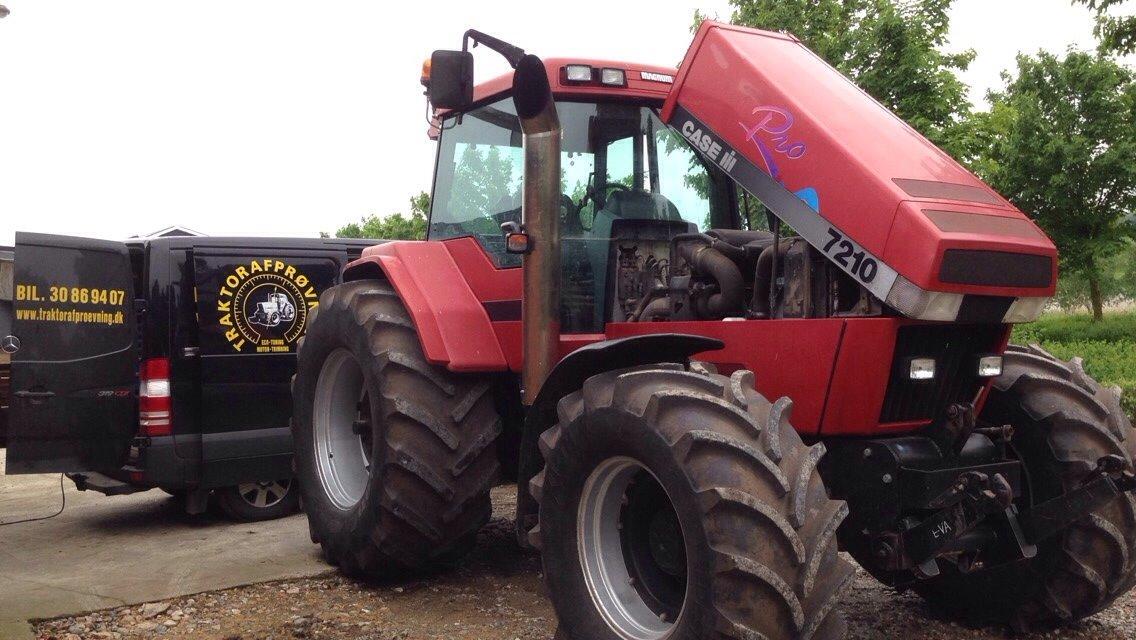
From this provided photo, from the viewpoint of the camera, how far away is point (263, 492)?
302 inches

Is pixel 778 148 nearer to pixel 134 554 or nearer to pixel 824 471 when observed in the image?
pixel 824 471

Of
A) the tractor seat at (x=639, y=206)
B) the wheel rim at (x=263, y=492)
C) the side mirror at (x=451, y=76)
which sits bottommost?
the wheel rim at (x=263, y=492)

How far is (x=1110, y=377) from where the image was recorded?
1470 cm

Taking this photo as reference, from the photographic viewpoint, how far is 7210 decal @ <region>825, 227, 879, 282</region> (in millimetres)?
3746

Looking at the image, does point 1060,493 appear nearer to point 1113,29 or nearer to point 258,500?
point 258,500

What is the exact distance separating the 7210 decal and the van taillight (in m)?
4.92

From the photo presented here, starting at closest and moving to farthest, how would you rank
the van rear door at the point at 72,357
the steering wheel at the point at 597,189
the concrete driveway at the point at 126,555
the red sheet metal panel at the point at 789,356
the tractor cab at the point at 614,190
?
the red sheet metal panel at the point at 789,356, the tractor cab at the point at 614,190, the steering wheel at the point at 597,189, the concrete driveway at the point at 126,555, the van rear door at the point at 72,357

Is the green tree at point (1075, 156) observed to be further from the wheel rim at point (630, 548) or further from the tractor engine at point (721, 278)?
the wheel rim at point (630, 548)

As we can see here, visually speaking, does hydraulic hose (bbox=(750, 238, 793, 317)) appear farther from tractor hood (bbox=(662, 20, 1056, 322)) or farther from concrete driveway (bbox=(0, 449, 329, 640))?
concrete driveway (bbox=(0, 449, 329, 640))

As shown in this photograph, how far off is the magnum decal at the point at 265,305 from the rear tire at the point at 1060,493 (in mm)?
4939

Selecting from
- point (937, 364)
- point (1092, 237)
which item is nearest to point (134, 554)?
point (937, 364)

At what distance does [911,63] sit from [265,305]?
13597 mm

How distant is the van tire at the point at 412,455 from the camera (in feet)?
16.8

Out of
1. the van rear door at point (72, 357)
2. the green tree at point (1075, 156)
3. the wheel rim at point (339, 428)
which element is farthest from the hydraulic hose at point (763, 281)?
the green tree at point (1075, 156)
